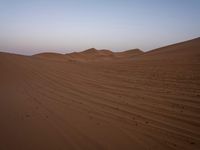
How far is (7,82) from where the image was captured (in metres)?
11.2

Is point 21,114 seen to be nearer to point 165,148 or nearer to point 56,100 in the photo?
point 56,100

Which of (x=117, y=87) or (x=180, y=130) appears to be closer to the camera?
(x=180, y=130)

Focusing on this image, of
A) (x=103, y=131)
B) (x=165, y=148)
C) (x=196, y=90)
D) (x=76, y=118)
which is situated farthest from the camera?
(x=196, y=90)

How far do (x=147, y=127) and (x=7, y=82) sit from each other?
903 cm

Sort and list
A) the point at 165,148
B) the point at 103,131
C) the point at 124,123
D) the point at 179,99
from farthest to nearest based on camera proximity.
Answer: the point at 179,99 < the point at 124,123 < the point at 103,131 < the point at 165,148

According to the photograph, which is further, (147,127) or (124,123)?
(124,123)

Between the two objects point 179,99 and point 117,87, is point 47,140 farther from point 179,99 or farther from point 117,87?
point 117,87

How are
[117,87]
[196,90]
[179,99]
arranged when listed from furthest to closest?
1. [117,87]
2. [196,90]
3. [179,99]

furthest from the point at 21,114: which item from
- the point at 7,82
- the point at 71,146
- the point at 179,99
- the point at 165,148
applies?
the point at 7,82

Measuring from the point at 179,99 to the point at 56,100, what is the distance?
3804 millimetres

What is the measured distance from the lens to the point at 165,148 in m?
3.43

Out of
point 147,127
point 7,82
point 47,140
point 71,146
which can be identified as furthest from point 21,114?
point 7,82

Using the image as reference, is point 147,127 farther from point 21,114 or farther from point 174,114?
point 21,114

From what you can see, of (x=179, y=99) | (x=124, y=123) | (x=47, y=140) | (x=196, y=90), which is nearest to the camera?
(x=47, y=140)
